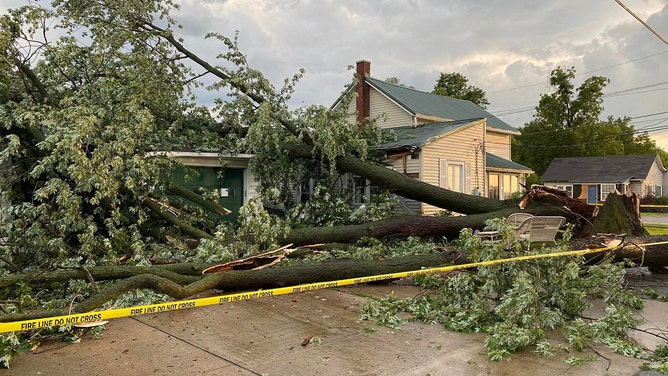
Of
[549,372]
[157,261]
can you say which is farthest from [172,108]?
[549,372]

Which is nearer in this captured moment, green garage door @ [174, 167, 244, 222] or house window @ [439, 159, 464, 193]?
green garage door @ [174, 167, 244, 222]

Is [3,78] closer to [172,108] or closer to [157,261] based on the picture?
[172,108]

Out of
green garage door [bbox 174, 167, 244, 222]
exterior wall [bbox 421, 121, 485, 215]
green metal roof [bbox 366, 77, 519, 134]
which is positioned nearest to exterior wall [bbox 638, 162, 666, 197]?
green metal roof [bbox 366, 77, 519, 134]

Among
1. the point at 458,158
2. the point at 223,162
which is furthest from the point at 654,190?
the point at 223,162

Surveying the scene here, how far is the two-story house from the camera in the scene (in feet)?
48.6

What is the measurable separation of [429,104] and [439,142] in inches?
311

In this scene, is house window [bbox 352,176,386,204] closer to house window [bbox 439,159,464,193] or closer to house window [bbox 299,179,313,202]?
house window [bbox 299,179,313,202]

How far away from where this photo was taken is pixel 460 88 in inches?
1806

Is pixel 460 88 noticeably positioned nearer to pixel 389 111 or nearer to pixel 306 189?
pixel 389 111

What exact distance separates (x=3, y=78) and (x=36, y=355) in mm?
5807

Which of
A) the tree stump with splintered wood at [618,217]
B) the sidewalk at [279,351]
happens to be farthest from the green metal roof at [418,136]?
the sidewalk at [279,351]

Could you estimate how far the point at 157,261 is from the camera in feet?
21.8

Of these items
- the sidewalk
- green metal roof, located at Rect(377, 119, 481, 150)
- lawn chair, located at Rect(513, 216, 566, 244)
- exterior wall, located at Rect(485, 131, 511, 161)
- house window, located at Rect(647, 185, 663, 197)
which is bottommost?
the sidewalk

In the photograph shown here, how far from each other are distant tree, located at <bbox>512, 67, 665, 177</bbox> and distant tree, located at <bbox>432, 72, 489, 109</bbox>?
5337 mm
